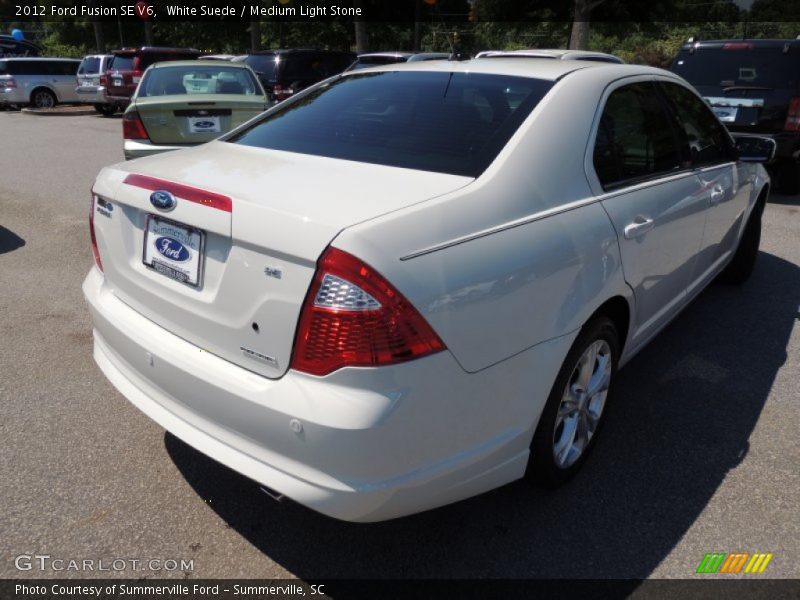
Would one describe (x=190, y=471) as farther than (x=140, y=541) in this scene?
Yes

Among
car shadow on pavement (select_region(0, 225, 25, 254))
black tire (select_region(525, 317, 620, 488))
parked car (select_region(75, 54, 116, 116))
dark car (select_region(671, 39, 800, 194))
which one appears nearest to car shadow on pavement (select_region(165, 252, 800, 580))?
black tire (select_region(525, 317, 620, 488))

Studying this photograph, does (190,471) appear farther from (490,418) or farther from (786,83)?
(786,83)

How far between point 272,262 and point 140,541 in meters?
1.26

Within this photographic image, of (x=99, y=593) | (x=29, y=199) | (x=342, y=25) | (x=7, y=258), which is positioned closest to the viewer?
(x=99, y=593)

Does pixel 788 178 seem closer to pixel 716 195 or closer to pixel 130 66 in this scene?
pixel 716 195

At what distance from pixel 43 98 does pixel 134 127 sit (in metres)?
18.2

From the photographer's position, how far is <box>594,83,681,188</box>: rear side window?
2818 mm

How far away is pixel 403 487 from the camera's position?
2008 mm

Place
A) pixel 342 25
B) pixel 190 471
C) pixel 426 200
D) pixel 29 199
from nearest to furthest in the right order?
pixel 426 200
pixel 190 471
pixel 29 199
pixel 342 25

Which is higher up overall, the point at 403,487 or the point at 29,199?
the point at 403,487

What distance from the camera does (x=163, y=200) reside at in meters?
2.26

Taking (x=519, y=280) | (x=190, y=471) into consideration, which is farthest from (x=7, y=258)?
(x=519, y=280)

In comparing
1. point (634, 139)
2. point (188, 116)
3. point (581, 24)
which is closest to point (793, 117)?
point (634, 139)

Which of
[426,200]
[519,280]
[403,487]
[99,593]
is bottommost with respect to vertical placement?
[99,593]
